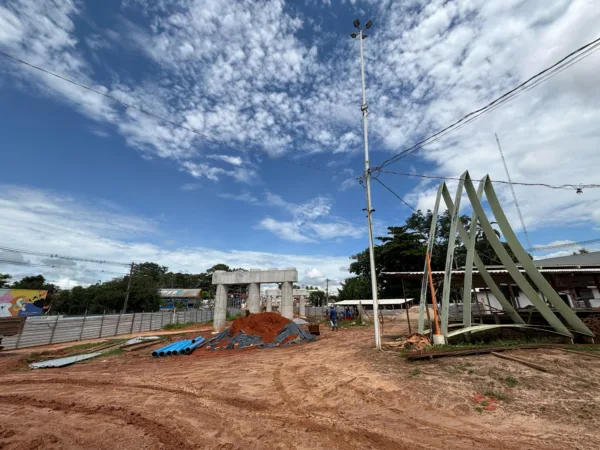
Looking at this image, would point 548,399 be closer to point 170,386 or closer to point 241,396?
point 241,396

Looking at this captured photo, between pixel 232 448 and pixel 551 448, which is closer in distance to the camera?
pixel 551 448

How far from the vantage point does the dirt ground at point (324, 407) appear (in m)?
4.56

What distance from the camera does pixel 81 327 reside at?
22156 mm

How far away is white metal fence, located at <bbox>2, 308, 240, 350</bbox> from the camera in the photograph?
18609 millimetres

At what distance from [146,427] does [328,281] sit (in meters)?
56.2

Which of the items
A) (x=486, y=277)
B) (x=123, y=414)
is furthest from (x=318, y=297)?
(x=123, y=414)

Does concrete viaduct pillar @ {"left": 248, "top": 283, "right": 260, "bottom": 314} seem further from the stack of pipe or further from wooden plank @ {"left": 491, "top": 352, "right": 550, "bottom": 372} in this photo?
wooden plank @ {"left": 491, "top": 352, "right": 550, "bottom": 372}

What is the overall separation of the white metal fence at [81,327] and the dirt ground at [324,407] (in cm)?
1200

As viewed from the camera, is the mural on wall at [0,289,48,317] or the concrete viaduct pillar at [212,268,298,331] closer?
the concrete viaduct pillar at [212,268,298,331]

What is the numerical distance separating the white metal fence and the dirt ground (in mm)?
11996

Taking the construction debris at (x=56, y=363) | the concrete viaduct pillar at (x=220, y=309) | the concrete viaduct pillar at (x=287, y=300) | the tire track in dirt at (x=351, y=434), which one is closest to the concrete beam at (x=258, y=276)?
the concrete viaduct pillar at (x=287, y=300)

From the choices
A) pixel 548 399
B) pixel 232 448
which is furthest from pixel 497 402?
pixel 232 448

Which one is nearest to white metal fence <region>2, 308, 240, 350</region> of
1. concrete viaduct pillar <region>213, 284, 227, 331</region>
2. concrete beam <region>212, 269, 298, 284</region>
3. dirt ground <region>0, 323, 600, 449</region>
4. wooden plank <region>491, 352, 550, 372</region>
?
concrete viaduct pillar <region>213, 284, 227, 331</region>

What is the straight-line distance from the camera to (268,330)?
17266 mm
